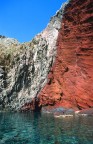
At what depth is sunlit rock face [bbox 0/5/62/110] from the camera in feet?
239

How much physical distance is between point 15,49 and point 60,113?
33717 millimetres

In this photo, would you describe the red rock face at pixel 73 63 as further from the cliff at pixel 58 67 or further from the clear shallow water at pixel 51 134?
the clear shallow water at pixel 51 134

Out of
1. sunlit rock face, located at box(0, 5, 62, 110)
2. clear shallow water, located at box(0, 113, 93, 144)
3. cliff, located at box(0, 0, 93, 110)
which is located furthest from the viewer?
sunlit rock face, located at box(0, 5, 62, 110)

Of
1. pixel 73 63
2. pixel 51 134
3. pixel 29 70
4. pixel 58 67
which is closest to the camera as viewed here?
pixel 51 134

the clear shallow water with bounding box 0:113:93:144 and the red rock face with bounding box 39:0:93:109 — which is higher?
the red rock face with bounding box 39:0:93:109

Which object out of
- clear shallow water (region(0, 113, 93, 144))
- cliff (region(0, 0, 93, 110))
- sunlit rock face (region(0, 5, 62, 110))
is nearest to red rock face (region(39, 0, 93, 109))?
cliff (region(0, 0, 93, 110))

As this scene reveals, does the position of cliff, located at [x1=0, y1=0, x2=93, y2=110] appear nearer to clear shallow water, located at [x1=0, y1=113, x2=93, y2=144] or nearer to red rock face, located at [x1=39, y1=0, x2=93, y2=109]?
red rock face, located at [x1=39, y1=0, x2=93, y2=109]

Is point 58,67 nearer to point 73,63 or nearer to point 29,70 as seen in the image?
point 73,63

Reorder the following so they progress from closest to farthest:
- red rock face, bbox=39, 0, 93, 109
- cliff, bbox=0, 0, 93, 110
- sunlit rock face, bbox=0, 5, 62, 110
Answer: red rock face, bbox=39, 0, 93, 109 < cliff, bbox=0, 0, 93, 110 < sunlit rock face, bbox=0, 5, 62, 110

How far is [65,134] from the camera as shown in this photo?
1508 inches

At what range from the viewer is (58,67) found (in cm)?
7050

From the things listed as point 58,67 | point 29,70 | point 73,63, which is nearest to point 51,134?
point 73,63

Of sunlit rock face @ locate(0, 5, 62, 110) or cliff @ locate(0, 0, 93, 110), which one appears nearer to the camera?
cliff @ locate(0, 0, 93, 110)

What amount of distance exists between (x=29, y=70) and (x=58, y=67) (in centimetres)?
964
